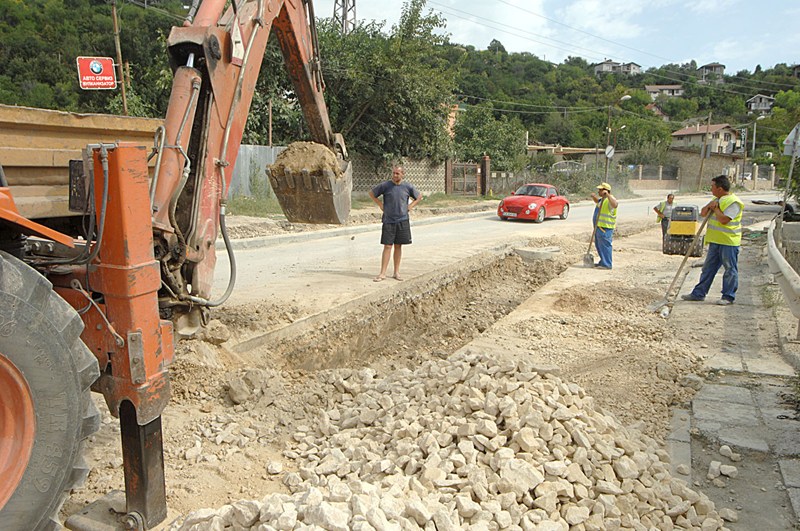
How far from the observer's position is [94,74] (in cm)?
1054

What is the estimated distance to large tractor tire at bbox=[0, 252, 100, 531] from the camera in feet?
7.13

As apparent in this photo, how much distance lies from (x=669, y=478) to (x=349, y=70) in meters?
22.4

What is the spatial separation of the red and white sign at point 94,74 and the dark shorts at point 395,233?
605cm

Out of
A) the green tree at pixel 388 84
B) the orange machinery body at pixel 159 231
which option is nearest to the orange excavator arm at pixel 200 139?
the orange machinery body at pixel 159 231

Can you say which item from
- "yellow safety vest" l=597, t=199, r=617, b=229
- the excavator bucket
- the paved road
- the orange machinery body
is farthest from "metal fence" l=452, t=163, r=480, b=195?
the orange machinery body

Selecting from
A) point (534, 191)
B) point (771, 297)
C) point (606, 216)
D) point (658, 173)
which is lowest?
point (771, 297)

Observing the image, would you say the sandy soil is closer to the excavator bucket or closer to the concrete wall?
the excavator bucket

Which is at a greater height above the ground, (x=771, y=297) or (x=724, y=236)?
(x=724, y=236)

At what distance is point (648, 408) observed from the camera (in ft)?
14.7

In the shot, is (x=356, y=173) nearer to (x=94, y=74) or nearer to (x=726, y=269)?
(x=94, y=74)

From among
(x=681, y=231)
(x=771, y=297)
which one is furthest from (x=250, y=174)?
(x=771, y=297)

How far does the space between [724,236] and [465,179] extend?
2242cm

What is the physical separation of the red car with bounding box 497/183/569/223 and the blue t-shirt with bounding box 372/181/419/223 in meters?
11.9

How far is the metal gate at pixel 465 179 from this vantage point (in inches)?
1156
